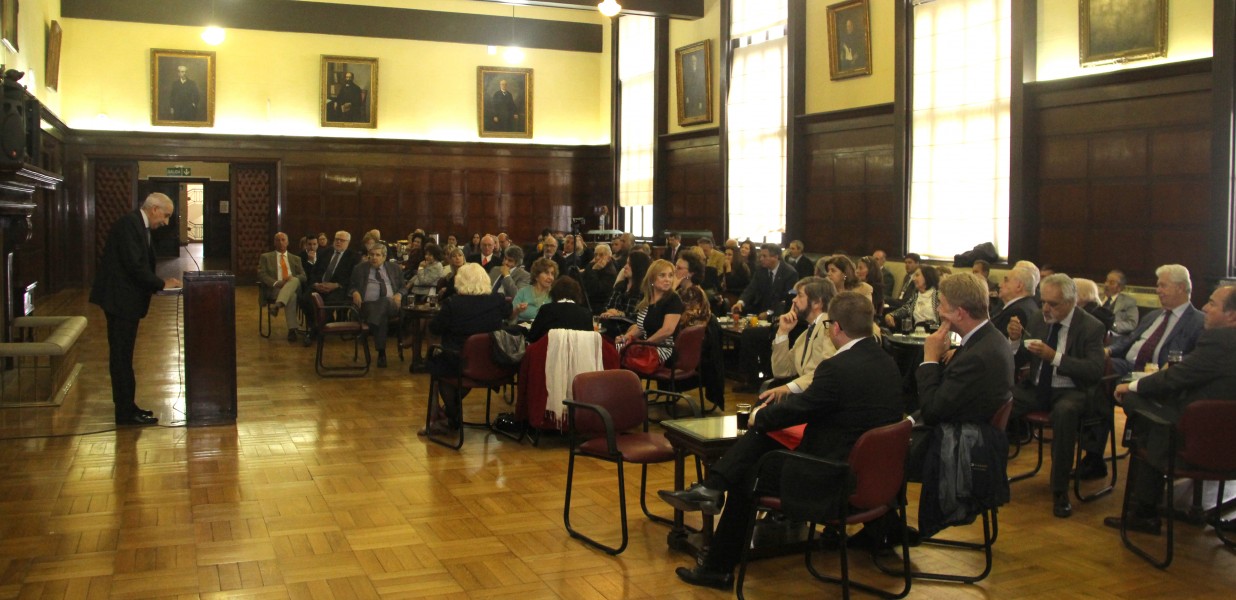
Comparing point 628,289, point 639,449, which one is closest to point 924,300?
point 628,289

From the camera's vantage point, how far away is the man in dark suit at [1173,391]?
4.73 m

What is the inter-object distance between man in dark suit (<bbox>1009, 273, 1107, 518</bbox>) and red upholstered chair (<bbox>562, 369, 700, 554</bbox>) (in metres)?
2.04

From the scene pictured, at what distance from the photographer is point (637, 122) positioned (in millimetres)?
19031

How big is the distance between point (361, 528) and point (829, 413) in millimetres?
Answer: 2383

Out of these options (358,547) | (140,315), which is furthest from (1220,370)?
(140,315)

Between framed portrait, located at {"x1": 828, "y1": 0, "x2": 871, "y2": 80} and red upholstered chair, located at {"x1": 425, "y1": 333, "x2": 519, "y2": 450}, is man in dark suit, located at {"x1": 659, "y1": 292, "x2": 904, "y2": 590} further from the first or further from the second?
framed portrait, located at {"x1": 828, "y1": 0, "x2": 871, "y2": 80}

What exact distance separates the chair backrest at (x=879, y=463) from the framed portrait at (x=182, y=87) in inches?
673

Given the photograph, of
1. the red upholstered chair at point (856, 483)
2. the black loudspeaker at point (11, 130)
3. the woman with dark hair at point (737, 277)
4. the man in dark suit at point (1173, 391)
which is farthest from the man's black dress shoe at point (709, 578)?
the woman with dark hair at point (737, 277)

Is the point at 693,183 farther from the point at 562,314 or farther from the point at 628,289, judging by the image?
the point at 562,314

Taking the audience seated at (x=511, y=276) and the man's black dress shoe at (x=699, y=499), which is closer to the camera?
the man's black dress shoe at (x=699, y=499)

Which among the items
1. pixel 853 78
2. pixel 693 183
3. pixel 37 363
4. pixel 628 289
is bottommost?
pixel 37 363

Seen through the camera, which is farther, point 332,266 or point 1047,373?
point 332,266

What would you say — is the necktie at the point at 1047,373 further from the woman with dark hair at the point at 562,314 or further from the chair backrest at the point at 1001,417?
the woman with dark hair at the point at 562,314

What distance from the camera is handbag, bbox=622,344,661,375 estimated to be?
706cm
